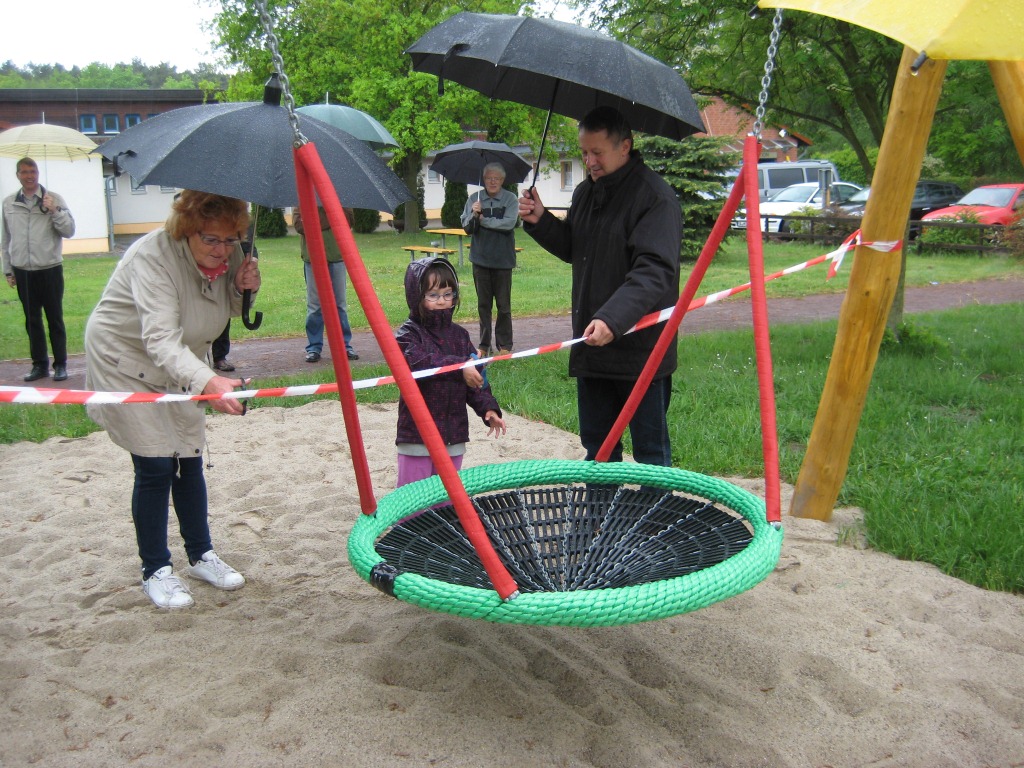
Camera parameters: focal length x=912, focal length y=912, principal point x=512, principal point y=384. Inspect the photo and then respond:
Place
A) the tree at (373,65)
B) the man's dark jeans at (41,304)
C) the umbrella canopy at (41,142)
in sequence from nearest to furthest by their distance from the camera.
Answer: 1. the man's dark jeans at (41,304)
2. the umbrella canopy at (41,142)
3. the tree at (373,65)

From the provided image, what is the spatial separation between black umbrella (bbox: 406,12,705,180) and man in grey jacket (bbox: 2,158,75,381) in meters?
4.79

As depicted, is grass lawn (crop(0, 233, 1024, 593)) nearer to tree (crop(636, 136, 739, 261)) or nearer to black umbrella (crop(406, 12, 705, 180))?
black umbrella (crop(406, 12, 705, 180))

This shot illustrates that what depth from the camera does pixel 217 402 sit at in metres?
2.79

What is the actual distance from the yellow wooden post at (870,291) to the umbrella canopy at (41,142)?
712 centimetres

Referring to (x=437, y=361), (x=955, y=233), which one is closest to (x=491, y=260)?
(x=437, y=361)

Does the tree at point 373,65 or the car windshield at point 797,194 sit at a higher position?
the tree at point 373,65

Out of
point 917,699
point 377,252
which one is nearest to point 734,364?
point 917,699

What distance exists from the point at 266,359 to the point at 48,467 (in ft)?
10.8

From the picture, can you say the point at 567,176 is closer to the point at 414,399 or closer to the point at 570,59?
the point at 570,59

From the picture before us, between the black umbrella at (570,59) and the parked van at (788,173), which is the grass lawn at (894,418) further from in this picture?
the parked van at (788,173)

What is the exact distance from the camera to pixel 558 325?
10.7 m

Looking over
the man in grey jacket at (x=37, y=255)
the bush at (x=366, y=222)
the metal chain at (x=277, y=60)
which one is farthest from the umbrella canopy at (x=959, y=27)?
the bush at (x=366, y=222)

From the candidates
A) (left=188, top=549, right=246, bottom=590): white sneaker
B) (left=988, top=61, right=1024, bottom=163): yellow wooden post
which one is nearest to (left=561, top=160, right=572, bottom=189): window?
(left=988, top=61, right=1024, bottom=163): yellow wooden post

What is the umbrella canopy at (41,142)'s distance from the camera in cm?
852
